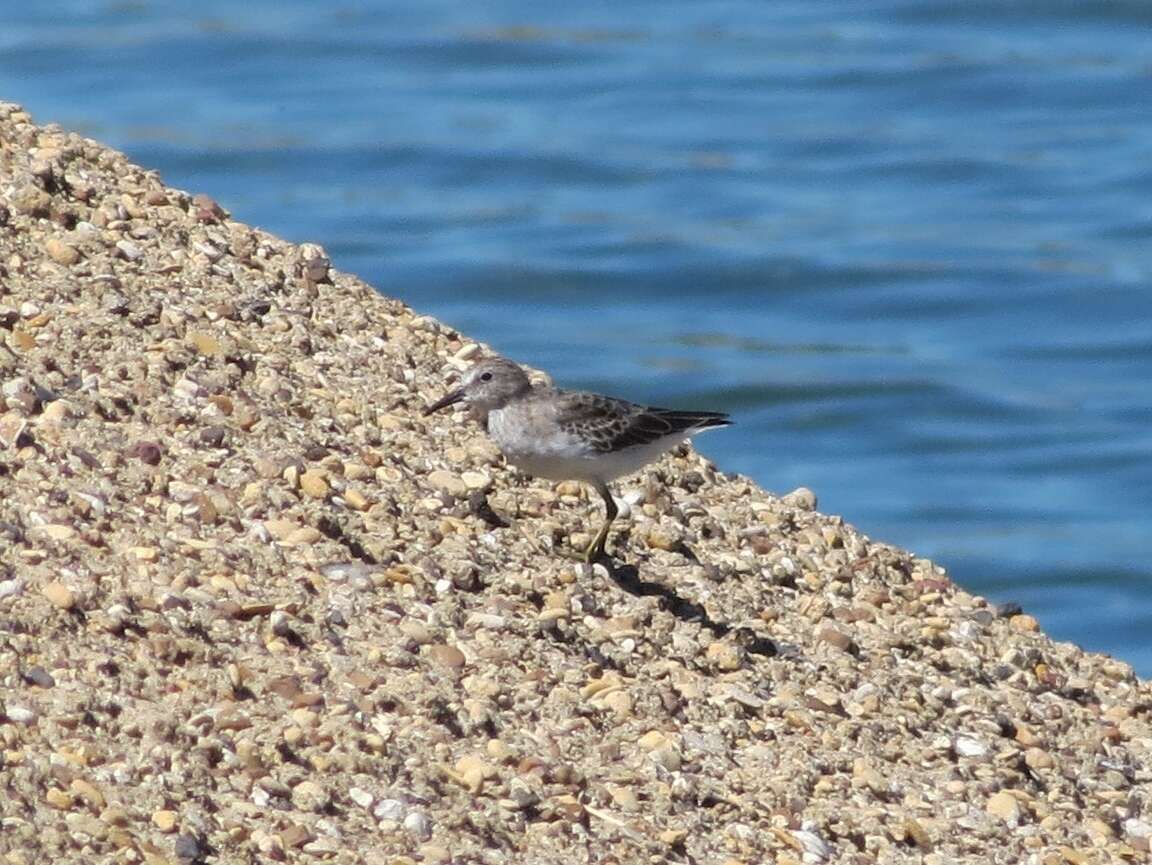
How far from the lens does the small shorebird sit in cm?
846

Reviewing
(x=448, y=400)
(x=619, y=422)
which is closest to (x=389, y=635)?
(x=448, y=400)

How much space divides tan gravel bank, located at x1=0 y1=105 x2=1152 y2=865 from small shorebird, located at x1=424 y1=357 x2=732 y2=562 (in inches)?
6.6

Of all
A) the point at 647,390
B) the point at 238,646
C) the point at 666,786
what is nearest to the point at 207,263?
the point at 238,646

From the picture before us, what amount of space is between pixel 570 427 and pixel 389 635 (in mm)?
1745

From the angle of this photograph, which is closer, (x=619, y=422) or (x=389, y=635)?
(x=389, y=635)

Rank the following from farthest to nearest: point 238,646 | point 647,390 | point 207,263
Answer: point 647,390 < point 207,263 < point 238,646

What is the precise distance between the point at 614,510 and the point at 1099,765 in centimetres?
188

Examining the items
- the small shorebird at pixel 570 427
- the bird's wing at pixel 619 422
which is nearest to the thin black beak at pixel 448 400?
the small shorebird at pixel 570 427

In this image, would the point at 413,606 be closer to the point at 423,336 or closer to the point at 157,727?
the point at 157,727

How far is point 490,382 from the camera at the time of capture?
28.5 ft

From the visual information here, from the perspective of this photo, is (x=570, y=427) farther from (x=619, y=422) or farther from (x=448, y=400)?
(x=448, y=400)

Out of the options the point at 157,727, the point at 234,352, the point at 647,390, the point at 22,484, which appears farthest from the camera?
the point at 647,390

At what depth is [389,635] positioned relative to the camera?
7090mm

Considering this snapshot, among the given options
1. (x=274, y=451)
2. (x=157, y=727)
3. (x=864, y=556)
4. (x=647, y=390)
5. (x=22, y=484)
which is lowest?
(x=157, y=727)
